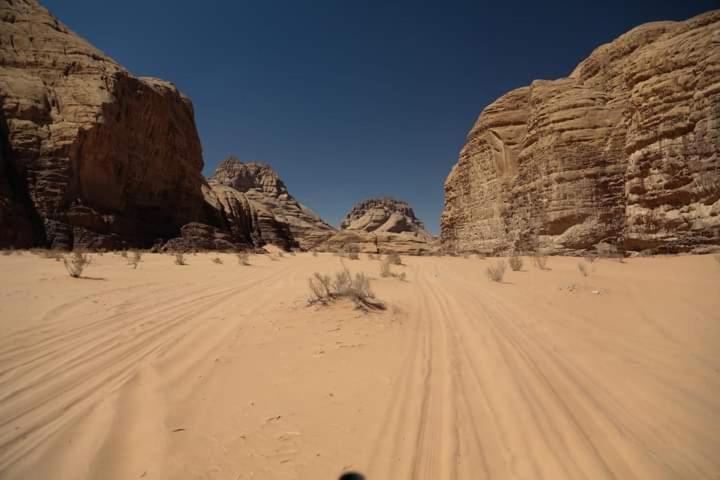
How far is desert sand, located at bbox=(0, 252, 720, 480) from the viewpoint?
4.27ft

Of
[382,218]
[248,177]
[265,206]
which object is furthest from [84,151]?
[382,218]

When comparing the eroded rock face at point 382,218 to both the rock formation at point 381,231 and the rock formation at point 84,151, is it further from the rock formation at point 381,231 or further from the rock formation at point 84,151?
the rock formation at point 84,151

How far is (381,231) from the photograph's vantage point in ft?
227

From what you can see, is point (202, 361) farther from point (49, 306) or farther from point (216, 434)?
point (49, 306)

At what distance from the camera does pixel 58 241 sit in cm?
1476

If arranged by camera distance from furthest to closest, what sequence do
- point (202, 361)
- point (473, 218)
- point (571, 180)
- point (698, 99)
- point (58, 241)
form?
1. point (473, 218)
2. point (58, 241)
3. point (571, 180)
4. point (698, 99)
5. point (202, 361)

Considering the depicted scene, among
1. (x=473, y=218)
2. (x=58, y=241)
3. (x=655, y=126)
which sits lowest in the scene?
(x=58, y=241)

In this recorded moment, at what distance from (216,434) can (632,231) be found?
14.4 metres

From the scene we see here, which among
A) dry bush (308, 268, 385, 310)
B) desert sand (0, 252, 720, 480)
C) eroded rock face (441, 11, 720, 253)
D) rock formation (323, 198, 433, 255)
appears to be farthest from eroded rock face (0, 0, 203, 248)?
eroded rock face (441, 11, 720, 253)

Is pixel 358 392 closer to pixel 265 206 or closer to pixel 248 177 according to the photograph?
pixel 265 206

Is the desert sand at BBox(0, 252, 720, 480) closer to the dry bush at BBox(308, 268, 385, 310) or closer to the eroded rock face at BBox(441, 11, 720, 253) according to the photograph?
the dry bush at BBox(308, 268, 385, 310)

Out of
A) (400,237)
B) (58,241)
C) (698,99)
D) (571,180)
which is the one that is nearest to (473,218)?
(571,180)

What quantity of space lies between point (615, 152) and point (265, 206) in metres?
39.8

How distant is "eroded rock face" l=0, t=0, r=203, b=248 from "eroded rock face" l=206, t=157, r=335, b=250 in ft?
28.1
